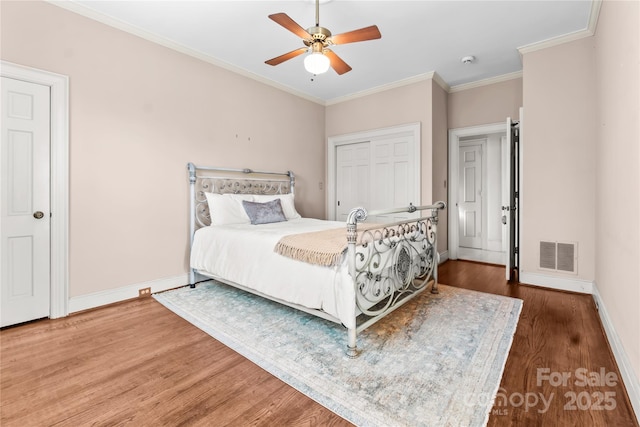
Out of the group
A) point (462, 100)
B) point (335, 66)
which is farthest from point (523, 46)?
point (335, 66)

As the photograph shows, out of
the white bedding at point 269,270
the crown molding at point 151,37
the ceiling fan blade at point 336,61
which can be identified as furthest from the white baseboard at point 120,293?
the ceiling fan blade at point 336,61

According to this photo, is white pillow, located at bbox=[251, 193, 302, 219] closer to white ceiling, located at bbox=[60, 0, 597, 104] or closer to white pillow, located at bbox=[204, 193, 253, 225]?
white pillow, located at bbox=[204, 193, 253, 225]

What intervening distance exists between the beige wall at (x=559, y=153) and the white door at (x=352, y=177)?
2285 mm

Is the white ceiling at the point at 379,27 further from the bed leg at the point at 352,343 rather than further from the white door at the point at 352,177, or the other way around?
the bed leg at the point at 352,343

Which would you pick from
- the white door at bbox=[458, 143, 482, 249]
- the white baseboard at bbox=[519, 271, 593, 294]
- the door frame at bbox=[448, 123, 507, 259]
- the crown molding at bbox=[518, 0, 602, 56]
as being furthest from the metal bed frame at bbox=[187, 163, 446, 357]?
the white door at bbox=[458, 143, 482, 249]

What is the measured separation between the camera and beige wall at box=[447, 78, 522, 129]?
4.30m

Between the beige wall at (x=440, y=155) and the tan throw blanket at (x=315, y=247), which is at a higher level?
the beige wall at (x=440, y=155)

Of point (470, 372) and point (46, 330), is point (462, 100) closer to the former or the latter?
point (470, 372)

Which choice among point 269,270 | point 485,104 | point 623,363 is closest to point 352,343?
point 269,270

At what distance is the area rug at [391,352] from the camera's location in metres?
1.55

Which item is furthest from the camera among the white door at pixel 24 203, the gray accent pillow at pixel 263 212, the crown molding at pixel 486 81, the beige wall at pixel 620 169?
the crown molding at pixel 486 81

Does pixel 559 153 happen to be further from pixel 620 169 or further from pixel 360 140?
pixel 360 140

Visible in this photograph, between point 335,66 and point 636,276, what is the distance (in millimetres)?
2551

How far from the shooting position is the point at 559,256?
11.2 ft
